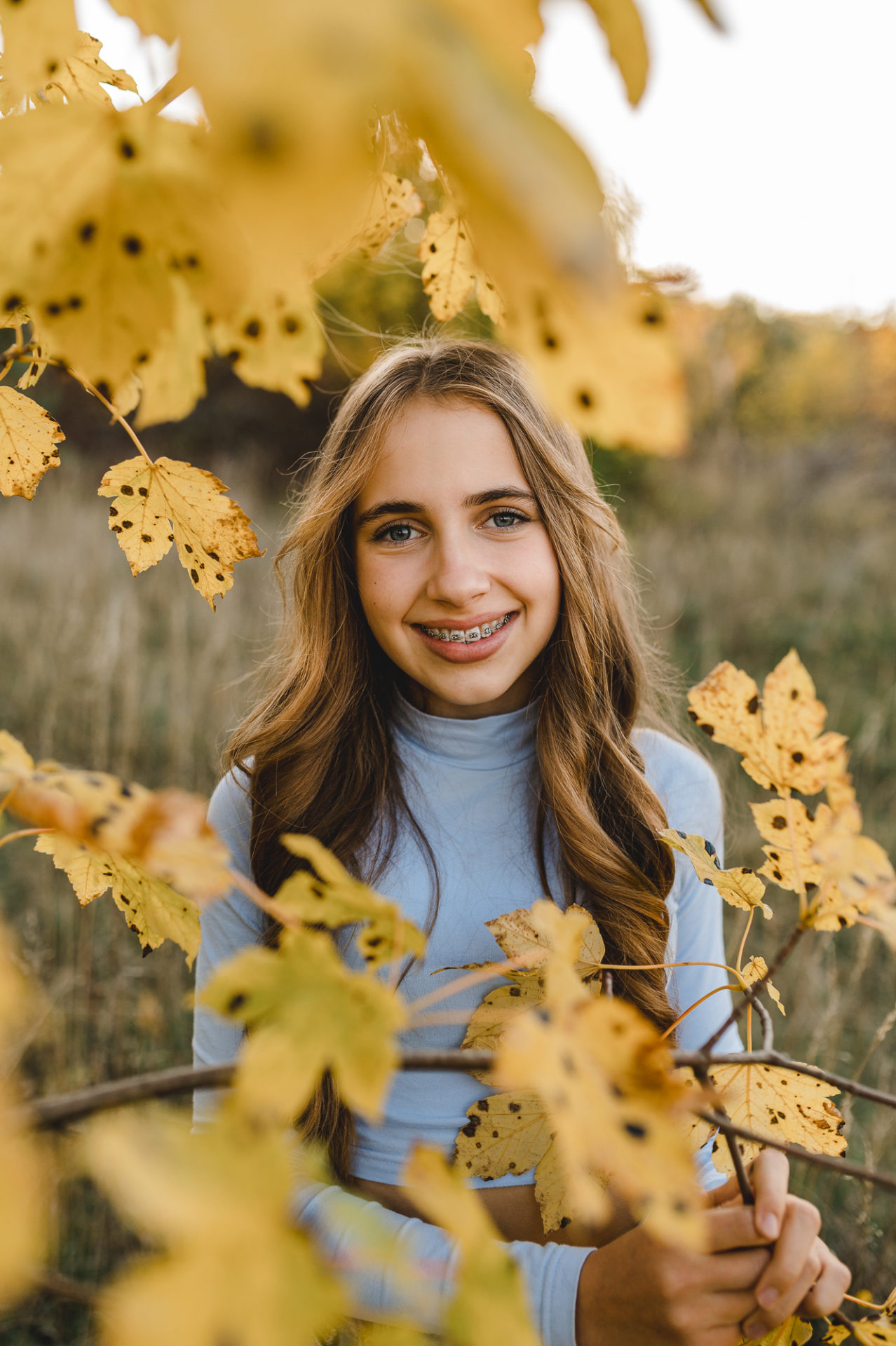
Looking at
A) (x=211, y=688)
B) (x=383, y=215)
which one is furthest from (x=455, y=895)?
(x=211, y=688)

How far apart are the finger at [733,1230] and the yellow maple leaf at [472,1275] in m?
0.37

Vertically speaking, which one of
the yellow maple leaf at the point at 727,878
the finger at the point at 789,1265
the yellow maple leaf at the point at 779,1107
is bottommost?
the finger at the point at 789,1265

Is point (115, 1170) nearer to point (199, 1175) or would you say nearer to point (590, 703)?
point (199, 1175)

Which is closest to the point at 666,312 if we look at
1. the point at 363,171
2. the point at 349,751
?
the point at 363,171

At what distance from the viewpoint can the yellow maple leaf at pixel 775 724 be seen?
48 cm

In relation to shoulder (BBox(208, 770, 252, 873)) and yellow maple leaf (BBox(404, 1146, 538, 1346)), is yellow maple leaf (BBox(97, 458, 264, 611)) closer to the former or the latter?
yellow maple leaf (BBox(404, 1146, 538, 1346))

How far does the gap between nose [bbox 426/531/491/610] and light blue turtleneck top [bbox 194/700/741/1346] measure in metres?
0.25

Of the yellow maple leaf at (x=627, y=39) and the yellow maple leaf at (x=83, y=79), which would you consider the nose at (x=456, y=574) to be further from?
the yellow maple leaf at (x=627, y=39)

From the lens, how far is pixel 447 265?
0.64 meters

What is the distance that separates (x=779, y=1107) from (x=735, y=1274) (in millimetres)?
157

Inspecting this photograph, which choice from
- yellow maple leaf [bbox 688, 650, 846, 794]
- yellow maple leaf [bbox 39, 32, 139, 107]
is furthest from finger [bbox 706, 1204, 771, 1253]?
yellow maple leaf [bbox 39, 32, 139, 107]

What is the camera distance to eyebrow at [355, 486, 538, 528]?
1.22m

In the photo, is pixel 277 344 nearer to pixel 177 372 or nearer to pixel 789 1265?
pixel 177 372

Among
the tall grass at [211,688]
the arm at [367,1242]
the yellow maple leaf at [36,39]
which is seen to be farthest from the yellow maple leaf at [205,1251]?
the tall grass at [211,688]
